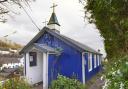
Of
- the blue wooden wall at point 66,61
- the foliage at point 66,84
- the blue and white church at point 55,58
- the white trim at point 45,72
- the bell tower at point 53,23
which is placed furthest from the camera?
the bell tower at point 53,23

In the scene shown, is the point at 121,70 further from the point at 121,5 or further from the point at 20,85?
the point at 20,85

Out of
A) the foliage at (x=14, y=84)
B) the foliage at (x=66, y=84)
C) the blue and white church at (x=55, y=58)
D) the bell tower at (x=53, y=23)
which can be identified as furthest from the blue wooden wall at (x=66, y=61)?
the foliage at (x=14, y=84)

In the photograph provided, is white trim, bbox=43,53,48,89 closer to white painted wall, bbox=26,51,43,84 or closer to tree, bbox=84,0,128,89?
white painted wall, bbox=26,51,43,84

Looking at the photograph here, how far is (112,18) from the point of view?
16.8ft

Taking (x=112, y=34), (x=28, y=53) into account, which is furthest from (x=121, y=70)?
(x=28, y=53)

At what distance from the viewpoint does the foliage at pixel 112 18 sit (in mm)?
4910

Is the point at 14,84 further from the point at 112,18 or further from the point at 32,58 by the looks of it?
the point at 32,58

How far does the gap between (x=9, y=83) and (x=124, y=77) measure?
27.7 ft

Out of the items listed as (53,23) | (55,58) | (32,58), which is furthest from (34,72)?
(53,23)

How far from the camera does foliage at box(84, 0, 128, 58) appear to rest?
4.91 metres

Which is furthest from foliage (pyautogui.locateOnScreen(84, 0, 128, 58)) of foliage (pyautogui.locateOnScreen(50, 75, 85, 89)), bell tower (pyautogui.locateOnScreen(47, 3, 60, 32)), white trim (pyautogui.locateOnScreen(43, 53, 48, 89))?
bell tower (pyautogui.locateOnScreen(47, 3, 60, 32))

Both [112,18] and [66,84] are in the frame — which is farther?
[66,84]

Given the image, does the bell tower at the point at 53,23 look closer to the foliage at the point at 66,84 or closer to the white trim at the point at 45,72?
the white trim at the point at 45,72

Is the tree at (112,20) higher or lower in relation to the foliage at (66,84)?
higher
